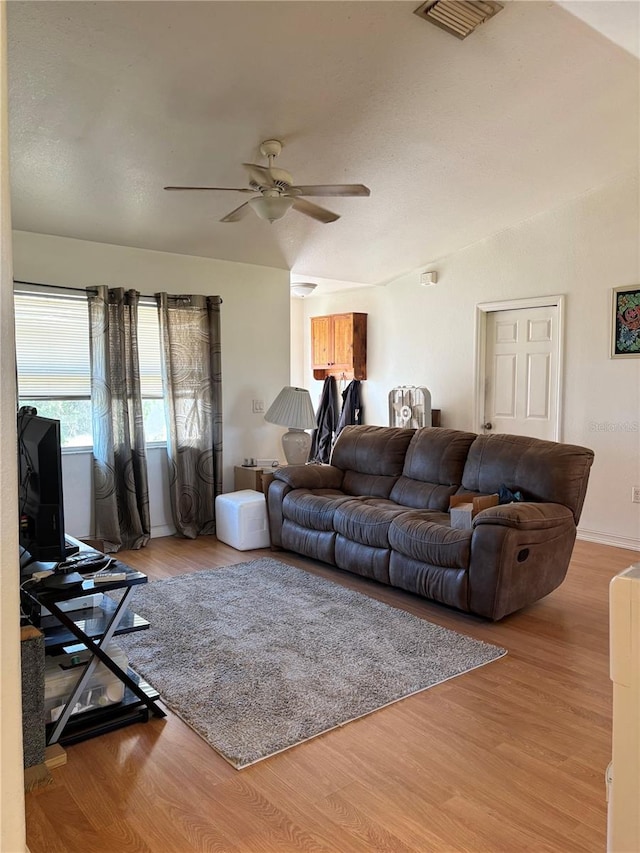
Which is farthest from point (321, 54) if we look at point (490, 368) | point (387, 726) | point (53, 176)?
point (490, 368)

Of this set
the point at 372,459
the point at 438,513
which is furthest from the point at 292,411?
the point at 438,513

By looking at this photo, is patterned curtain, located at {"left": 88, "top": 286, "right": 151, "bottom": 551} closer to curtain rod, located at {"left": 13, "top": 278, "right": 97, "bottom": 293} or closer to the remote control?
curtain rod, located at {"left": 13, "top": 278, "right": 97, "bottom": 293}

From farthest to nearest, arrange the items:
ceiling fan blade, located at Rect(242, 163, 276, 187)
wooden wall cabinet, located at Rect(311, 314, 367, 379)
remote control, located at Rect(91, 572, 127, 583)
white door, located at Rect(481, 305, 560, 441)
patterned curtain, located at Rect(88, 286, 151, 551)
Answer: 1. wooden wall cabinet, located at Rect(311, 314, 367, 379)
2. white door, located at Rect(481, 305, 560, 441)
3. patterned curtain, located at Rect(88, 286, 151, 551)
4. ceiling fan blade, located at Rect(242, 163, 276, 187)
5. remote control, located at Rect(91, 572, 127, 583)

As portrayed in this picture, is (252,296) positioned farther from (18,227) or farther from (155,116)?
(155,116)

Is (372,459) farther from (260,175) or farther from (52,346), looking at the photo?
(52,346)

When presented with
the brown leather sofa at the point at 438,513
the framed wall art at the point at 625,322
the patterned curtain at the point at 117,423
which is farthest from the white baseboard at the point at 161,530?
the framed wall art at the point at 625,322

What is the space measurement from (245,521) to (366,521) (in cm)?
126

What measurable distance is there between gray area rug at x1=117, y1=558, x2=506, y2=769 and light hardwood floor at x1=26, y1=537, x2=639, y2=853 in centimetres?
9

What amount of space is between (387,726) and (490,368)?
4071 mm

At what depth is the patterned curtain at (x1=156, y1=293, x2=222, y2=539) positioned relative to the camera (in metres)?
5.04

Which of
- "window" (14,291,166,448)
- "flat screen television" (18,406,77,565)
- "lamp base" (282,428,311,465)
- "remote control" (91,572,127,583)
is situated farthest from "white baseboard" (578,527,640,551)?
"flat screen television" (18,406,77,565)

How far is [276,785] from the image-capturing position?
194 centimetres

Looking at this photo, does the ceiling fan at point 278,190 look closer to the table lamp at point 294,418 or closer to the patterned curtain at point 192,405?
the patterned curtain at point 192,405

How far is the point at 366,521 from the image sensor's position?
3.80 m
